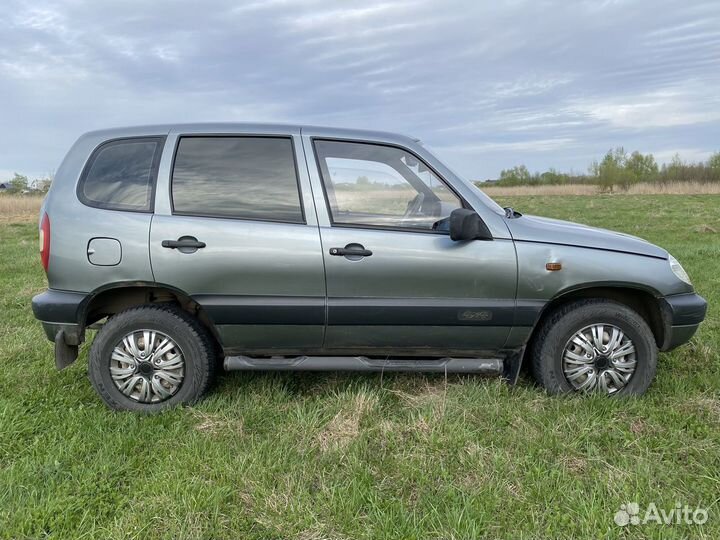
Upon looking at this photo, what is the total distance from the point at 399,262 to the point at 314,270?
0.53 metres

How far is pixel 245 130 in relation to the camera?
10.7ft

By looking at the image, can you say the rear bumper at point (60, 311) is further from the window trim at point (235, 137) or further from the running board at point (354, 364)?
the running board at point (354, 364)

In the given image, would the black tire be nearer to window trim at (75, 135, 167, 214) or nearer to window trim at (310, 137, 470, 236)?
window trim at (75, 135, 167, 214)

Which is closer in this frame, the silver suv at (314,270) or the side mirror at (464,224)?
the side mirror at (464,224)

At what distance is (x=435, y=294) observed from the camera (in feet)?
10.2

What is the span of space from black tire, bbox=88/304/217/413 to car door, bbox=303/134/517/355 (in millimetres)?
848

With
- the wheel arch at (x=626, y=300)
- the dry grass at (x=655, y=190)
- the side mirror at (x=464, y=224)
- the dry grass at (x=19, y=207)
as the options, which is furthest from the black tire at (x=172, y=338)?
the dry grass at (x=655, y=190)

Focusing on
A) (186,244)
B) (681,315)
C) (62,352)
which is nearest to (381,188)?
(186,244)

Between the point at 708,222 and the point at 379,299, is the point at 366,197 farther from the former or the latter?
the point at 708,222

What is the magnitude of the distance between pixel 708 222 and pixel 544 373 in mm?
13560

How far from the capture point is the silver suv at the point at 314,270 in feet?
9.99

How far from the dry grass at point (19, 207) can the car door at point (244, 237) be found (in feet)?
64.7

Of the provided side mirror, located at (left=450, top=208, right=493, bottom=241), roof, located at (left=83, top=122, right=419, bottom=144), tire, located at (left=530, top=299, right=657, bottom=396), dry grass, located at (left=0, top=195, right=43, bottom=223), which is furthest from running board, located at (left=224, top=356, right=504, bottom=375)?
dry grass, located at (left=0, top=195, right=43, bottom=223)

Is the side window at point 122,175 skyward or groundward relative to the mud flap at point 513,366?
skyward
